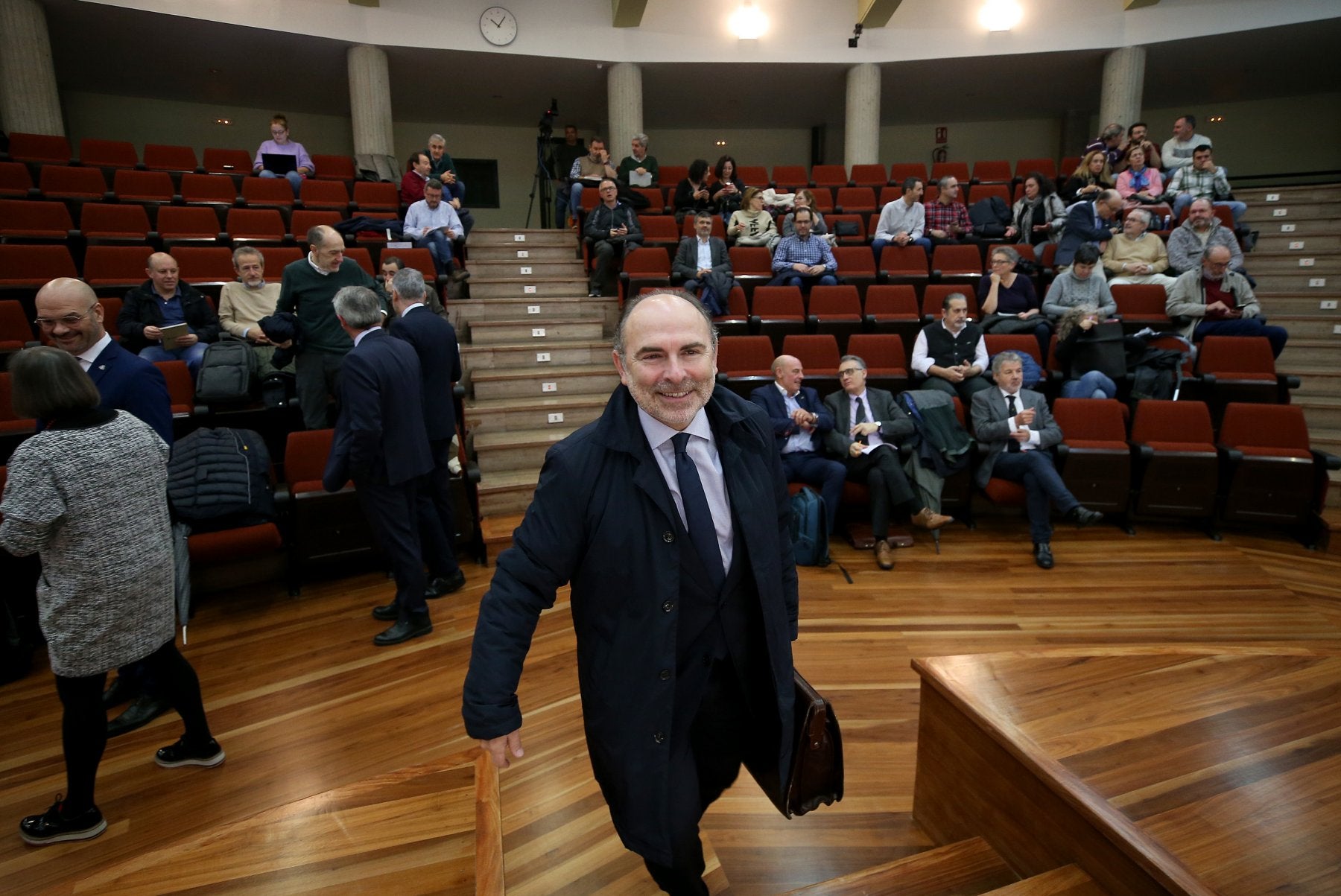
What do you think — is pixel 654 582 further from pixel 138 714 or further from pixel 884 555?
pixel 884 555

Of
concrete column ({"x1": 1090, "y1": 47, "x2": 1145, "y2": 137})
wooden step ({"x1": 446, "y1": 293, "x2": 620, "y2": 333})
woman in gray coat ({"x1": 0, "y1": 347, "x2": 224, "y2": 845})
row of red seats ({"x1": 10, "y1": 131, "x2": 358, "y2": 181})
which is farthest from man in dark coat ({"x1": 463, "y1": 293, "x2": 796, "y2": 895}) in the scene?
concrete column ({"x1": 1090, "y1": 47, "x2": 1145, "y2": 137})

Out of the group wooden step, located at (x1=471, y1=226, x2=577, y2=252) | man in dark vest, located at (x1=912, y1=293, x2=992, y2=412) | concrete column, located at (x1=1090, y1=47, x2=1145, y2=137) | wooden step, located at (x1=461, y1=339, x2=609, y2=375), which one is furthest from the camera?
concrete column, located at (x1=1090, y1=47, x2=1145, y2=137)

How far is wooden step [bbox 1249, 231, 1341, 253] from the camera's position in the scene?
238 inches

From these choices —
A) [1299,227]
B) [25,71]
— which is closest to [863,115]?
[1299,227]

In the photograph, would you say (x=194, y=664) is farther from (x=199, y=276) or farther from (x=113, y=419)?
(x=199, y=276)

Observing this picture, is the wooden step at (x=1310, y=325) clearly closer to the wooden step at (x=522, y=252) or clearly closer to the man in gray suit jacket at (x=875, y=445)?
the man in gray suit jacket at (x=875, y=445)

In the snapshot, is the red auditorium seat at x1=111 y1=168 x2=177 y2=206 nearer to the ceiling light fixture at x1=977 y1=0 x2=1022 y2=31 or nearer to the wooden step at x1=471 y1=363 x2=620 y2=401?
the wooden step at x1=471 y1=363 x2=620 y2=401

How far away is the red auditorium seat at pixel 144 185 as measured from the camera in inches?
218

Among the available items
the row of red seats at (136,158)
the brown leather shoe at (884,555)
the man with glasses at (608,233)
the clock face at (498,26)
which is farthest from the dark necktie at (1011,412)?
the clock face at (498,26)

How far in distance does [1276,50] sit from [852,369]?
28.1 ft

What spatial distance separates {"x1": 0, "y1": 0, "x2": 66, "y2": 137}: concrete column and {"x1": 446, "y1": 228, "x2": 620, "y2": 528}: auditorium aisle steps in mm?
4162

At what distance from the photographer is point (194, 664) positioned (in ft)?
8.08

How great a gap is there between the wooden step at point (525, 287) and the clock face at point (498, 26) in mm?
3635

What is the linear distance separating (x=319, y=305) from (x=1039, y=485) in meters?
3.50
